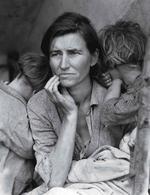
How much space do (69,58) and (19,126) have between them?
0.31m

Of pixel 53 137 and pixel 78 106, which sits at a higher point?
pixel 78 106

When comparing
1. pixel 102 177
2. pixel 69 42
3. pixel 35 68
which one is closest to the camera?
pixel 102 177

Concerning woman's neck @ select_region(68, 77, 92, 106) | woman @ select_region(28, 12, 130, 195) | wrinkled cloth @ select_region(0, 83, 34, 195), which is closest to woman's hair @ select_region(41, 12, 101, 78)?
woman @ select_region(28, 12, 130, 195)

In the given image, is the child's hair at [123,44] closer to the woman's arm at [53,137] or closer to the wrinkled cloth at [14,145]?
the woman's arm at [53,137]

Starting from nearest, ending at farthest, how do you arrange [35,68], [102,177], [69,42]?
[102,177] → [69,42] → [35,68]

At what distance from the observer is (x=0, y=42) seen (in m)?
4.27

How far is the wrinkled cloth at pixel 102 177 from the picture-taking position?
11.8ft

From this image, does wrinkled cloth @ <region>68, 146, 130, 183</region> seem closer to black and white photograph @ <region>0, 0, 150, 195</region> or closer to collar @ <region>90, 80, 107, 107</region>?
black and white photograph @ <region>0, 0, 150, 195</region>

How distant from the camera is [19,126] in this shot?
148 inches

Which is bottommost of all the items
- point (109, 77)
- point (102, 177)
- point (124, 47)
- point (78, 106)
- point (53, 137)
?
point (102, 177)

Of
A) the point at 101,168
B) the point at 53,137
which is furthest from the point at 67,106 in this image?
the point at 101,168

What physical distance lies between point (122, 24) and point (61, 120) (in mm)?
409

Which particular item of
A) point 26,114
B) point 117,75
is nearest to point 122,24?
point 117,75

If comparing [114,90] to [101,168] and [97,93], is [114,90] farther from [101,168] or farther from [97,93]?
[101,168]
